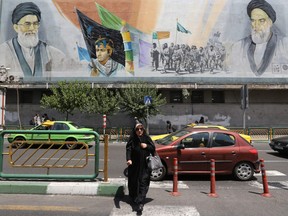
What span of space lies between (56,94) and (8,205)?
1694 cm

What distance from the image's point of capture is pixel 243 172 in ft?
28.9

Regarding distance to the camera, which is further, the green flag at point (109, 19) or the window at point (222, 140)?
the green flag at point (109, 19)

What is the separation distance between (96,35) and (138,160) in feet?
74.6

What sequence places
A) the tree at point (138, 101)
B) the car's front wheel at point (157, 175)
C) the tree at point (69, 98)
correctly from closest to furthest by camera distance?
the car's front wheel at point (157, 175)
the tree at point (138, 101)
the tree at point (69, 98)

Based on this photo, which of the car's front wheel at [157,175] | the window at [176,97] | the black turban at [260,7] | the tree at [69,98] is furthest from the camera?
the black turban at [260,7]

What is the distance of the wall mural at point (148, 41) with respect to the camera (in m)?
26.5

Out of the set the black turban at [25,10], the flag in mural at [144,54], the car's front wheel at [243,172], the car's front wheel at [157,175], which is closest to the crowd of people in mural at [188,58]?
the flag in mural at [144,54]

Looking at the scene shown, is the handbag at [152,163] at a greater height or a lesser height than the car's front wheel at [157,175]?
greater

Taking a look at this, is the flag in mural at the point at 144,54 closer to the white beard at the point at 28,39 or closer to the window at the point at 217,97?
the window at the point at 217,97

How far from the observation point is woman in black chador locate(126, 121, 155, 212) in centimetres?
582

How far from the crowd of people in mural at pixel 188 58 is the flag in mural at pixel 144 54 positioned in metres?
0.44

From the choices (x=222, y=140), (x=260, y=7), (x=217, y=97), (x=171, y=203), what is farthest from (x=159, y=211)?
(x=260, y=7)

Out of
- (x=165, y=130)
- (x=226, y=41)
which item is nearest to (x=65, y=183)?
(x=165, y=130)

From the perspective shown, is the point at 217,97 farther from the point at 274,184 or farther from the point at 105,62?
the point at 274,184
